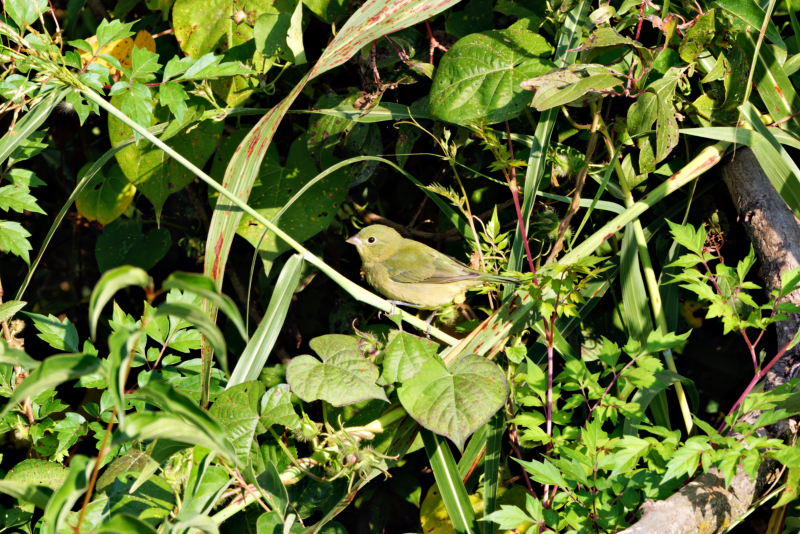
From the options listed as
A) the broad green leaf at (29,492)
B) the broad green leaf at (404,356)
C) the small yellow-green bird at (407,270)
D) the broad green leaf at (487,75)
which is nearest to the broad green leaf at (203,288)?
the broad green leaf at (29,492)

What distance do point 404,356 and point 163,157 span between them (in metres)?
1.18

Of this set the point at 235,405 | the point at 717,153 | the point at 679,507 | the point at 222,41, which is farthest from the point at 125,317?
the point at 717,153

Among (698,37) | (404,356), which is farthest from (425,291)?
(698,37)

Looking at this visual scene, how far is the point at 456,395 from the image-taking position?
1.43 m

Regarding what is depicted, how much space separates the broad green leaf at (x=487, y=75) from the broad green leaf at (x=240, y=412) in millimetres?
1002

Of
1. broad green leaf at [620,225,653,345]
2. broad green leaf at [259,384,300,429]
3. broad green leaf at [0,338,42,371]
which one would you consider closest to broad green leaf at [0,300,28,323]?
broad green leaf at [259,384,300,429]

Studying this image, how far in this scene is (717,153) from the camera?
1.74m

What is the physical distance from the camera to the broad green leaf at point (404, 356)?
59.3 inches

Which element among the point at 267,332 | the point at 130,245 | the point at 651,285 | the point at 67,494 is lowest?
the point at 130,245

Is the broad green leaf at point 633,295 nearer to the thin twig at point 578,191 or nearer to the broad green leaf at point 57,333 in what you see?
the thin twig at point 578,191

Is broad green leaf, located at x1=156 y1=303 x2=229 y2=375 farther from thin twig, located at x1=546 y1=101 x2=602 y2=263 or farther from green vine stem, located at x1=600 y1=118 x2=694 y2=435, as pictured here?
green vine stem, located at x1=600 y1=118 x2=694 y2=435

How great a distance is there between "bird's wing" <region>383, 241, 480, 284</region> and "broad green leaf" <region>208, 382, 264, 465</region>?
743mm

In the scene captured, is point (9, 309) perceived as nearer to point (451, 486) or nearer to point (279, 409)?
point (279, 409)

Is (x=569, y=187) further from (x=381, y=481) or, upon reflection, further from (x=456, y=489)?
(x=381, y=481)
